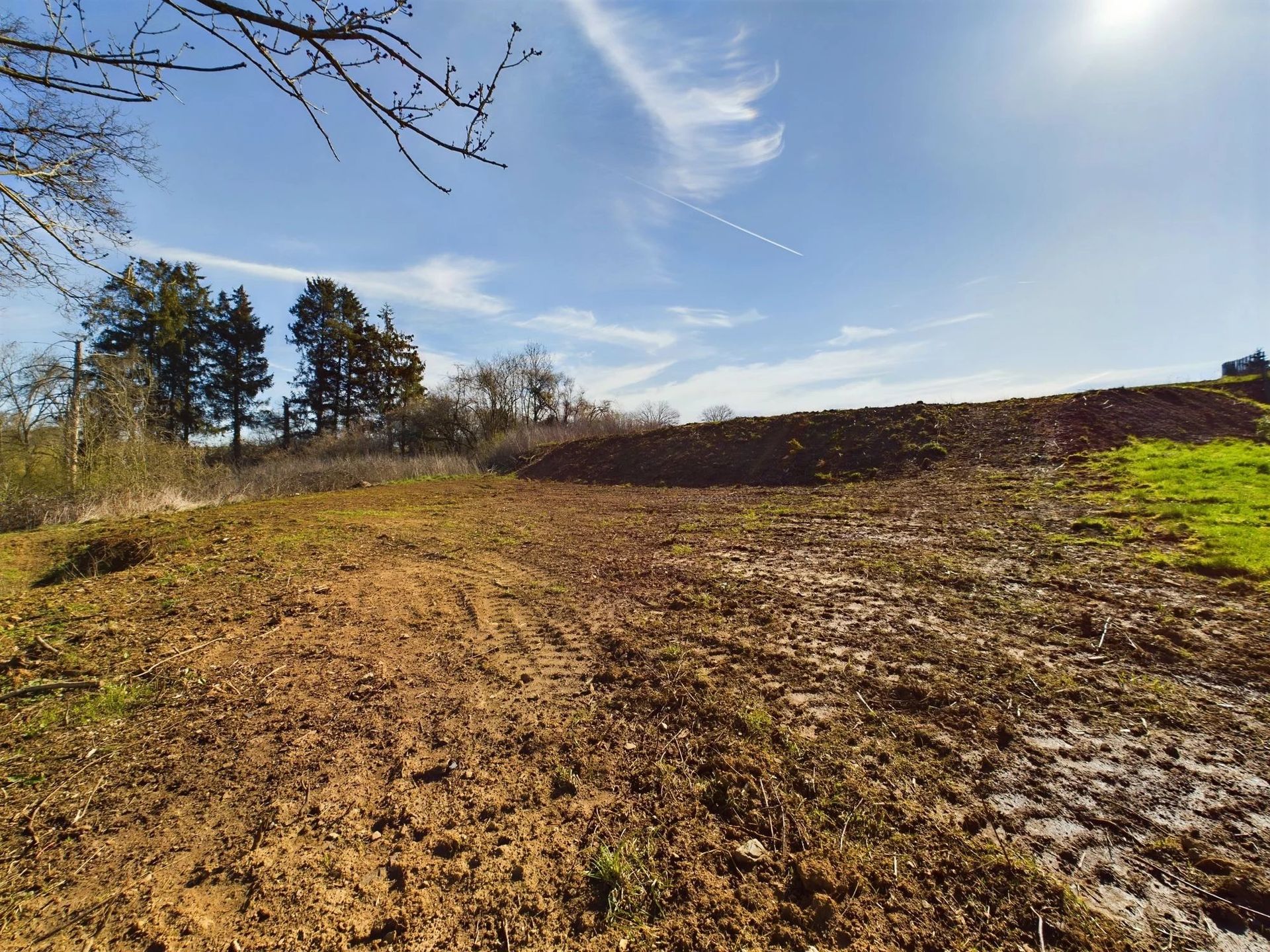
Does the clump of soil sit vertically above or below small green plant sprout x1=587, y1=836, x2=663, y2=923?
above

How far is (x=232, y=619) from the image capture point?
401 centimetres

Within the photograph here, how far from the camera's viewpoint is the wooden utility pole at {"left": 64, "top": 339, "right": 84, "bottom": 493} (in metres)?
12.5

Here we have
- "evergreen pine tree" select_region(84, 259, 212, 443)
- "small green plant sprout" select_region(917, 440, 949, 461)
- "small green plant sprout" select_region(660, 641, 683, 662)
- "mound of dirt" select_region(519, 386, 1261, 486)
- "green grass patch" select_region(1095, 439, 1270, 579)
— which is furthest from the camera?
"evergreen pine tree" select_region(84, 259, 212, 443)

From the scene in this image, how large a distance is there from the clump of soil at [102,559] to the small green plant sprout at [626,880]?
6.46 m

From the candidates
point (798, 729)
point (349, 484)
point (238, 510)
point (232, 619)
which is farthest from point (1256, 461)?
point (349, 484)

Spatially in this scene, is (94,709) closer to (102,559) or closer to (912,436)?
(102,559)

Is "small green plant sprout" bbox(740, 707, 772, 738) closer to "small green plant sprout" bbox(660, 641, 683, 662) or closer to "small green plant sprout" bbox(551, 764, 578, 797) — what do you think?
"small green plant sprout" bbox(660, 641, 683, 662)

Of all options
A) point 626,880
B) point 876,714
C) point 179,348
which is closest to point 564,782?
point 626,880

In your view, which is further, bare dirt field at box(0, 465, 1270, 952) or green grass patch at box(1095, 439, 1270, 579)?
green grass patch at box(1095, 439, 1270, 579)

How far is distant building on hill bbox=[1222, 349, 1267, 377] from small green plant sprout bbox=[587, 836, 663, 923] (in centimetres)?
2413

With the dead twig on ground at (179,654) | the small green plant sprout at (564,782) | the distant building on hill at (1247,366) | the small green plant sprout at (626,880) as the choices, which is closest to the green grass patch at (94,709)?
the dead twig on ground at (179,654)

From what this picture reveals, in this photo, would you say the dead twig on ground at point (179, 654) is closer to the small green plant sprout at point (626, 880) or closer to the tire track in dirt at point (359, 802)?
the tire track in dirt at point (359, 802)

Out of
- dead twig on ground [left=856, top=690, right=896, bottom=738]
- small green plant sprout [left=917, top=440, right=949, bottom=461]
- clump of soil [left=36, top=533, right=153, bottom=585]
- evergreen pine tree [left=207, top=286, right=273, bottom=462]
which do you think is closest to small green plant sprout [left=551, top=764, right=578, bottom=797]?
dead twig on ground [left=856, top=690, right=896, bottom=738]

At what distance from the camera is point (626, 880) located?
1.77 metres
